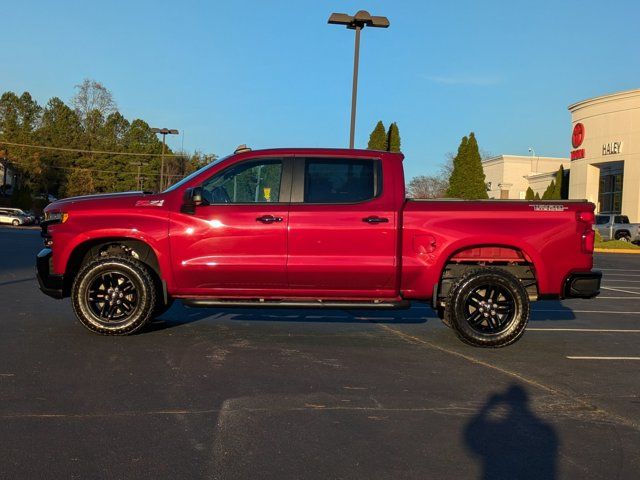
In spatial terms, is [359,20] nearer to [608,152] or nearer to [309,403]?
[309,403]

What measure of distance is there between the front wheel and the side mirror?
288cm

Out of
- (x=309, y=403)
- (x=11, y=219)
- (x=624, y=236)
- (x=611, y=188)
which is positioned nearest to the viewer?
(x=309, y=403)

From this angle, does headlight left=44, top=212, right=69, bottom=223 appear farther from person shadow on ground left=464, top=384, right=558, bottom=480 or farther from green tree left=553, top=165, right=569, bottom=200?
green tree left=553, top=165, right=569, bottom=200

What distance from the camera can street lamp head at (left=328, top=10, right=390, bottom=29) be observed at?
675 inches

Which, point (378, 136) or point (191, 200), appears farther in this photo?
point (378, 136)

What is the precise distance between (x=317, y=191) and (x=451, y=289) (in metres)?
1.79

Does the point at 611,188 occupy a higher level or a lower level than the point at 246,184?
higher

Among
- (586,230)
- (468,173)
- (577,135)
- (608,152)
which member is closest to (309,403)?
(586,230)

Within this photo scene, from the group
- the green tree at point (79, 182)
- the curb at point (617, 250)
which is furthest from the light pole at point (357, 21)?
the green tree at point (79, 182)

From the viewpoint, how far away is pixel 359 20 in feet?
56.4

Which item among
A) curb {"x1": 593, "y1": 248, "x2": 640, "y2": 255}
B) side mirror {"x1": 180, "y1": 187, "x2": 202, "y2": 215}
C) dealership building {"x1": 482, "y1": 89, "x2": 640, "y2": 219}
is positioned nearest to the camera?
side mirror {"x1": 180, "y1": 187, "x2": 202, "y2": 215}

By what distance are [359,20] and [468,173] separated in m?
37.5

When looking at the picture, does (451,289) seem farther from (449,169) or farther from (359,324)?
(449,169)

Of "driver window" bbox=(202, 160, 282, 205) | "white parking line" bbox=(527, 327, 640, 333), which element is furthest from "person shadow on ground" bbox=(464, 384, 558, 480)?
"white parking line" bbox=(527, 327, 640, 333)
